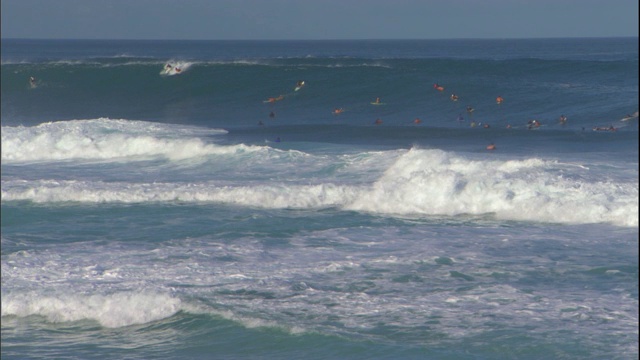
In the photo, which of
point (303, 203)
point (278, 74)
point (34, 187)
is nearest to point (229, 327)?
point (303, 203)

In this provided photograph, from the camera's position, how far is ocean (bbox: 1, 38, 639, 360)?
380 inches

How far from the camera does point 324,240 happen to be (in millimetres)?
13711

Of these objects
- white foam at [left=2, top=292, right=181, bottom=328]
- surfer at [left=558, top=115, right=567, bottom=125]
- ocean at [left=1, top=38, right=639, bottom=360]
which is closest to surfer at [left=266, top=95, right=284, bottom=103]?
ocean at [left=1, top=38, right=639, bottom=360]

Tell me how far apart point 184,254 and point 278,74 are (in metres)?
29.7

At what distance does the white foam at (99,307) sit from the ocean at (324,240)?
2cm

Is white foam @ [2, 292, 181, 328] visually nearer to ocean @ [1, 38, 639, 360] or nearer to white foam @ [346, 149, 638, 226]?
ocean @ [1, 38, 639, 360]

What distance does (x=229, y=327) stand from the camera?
997 centimetres

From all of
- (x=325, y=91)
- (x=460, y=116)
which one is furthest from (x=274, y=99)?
(x=460, y=116)

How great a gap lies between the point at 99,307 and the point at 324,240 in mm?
4046

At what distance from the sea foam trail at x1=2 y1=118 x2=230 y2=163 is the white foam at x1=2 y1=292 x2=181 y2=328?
11956 millimetres

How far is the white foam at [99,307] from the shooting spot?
10.3 meters

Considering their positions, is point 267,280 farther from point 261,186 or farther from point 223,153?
point 223,153

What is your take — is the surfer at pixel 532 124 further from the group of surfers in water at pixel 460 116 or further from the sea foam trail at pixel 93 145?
the sea foam trail at pixel 93 145

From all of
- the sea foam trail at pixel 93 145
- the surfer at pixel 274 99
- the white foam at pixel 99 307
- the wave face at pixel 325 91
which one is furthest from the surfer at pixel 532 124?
the white foam at pixel 99 307
